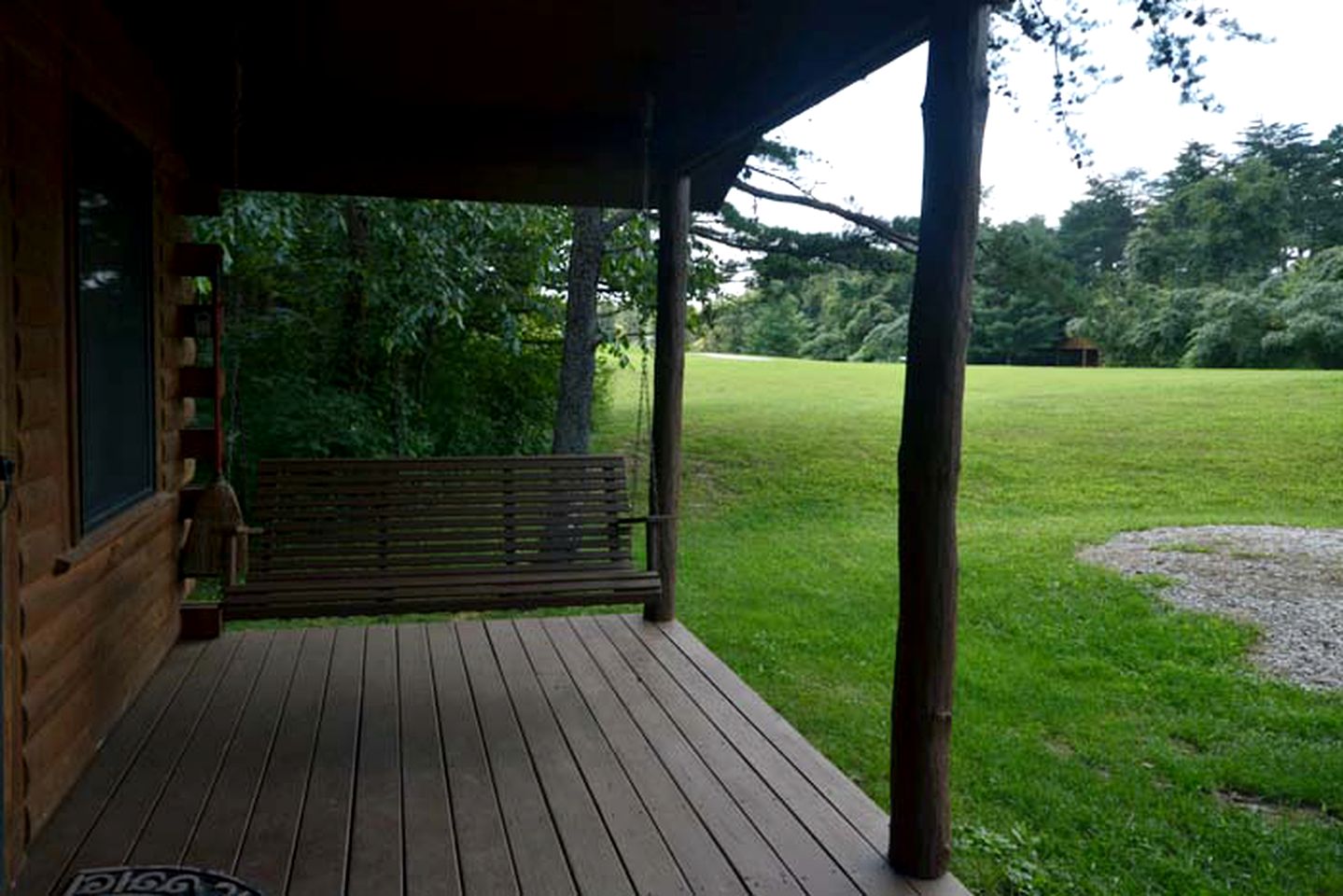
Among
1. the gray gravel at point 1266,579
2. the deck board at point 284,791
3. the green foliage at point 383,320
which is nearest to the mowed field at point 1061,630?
the gray gravel at point 1266,579

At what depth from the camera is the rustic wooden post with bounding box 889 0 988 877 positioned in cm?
216

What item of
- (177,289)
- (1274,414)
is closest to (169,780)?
(177,289)

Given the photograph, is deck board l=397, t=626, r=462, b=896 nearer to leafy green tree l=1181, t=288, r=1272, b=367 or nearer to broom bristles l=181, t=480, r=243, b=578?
broom bristles l=181, t=480, r=243, b=578

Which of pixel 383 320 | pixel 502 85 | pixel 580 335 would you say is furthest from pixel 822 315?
pixel 502 85

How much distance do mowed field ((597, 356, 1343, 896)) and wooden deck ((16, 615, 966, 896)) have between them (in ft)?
1.85

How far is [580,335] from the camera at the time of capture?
756cm

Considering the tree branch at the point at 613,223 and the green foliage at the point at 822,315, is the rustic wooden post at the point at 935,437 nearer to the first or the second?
the tree branch at the point at 613,223

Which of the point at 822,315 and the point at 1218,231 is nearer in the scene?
the point at 1218,231

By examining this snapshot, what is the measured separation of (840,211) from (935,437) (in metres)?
6.42

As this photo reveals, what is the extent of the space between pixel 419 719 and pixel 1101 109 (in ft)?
9.53

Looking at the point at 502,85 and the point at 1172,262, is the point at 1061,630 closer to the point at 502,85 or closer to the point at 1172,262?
the point at 502,85

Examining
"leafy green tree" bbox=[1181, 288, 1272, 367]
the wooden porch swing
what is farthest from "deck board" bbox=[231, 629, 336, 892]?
"leafy green tree" bbox=[1181, 288, 1272, 367]

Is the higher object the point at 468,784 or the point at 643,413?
the point at 643,413

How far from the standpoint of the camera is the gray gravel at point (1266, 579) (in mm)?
4996
